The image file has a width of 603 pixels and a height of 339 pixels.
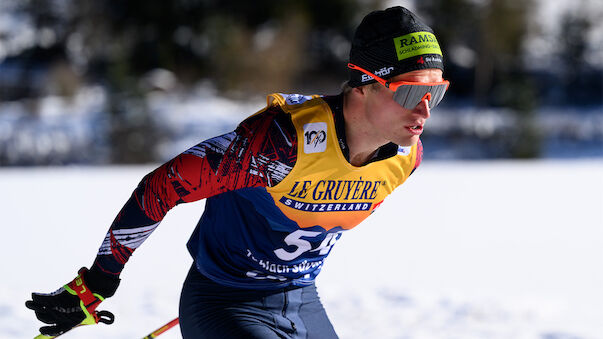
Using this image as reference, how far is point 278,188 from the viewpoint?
200 centimetres

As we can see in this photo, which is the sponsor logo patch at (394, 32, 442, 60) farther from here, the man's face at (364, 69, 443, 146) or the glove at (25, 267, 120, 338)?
the glove at (25, 267, 120, 338)

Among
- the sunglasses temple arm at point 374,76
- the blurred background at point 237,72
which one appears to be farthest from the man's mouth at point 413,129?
the blurred background at point 237,72

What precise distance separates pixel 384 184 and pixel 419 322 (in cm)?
217

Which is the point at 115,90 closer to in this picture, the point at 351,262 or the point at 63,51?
the point at 63,51

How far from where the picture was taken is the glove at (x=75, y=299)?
2.04m

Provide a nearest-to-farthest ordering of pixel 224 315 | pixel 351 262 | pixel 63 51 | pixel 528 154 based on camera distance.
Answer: pixel 224 315
pixel 351 262
pixel 528 154
pixel 63 51

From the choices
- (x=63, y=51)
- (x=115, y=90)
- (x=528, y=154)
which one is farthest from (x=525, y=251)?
(x=63, y=51)

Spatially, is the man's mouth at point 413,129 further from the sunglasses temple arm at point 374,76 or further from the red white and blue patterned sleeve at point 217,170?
the red white and blue patterned sleeve at point 217,170

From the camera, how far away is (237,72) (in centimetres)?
2773

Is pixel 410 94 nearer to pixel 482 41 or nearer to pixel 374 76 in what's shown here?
pixel 374 76

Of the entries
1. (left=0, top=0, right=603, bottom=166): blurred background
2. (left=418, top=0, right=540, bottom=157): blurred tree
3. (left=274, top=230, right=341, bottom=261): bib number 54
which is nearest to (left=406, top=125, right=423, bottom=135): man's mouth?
(left=274, top=230, right=341, bottom=261): bib number 54

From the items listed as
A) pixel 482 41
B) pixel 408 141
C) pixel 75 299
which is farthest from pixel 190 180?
pixel 482 41

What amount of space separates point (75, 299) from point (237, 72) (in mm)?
26189

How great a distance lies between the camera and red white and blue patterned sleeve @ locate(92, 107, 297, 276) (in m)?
1.89
